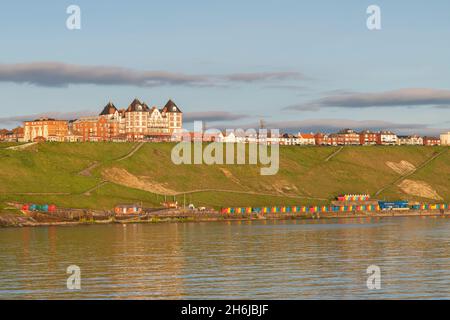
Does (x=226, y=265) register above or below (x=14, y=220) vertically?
below

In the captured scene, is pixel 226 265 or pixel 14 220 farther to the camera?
pixel 14 220

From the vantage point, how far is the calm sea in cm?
6012

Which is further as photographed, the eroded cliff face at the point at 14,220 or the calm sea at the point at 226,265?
the eroded cliff face at the point at 14,220

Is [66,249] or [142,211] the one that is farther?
[142,211]

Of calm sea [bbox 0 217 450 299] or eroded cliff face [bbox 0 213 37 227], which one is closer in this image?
calm sea [bbox 0 217 450 299]

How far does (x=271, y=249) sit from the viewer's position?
96.1 m

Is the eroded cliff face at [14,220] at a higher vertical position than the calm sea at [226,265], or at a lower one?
higher

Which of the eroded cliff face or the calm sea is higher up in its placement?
the eroded cliff face

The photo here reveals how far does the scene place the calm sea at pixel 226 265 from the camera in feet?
197

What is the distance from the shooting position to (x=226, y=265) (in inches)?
3056
